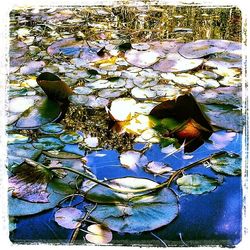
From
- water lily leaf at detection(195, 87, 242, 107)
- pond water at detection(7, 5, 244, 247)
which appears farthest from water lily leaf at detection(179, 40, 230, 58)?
water lily leaf at detection(195, 87, 242, 107)

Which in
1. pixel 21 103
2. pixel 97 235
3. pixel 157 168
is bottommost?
pixel 97 235

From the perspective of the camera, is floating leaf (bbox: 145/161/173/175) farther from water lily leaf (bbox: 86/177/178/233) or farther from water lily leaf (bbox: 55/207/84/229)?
water lily leaf (bbox: 55/207/84/229)

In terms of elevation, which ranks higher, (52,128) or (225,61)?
(225,61)

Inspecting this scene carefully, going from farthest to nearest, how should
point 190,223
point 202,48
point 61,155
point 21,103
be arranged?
point 202,48
point 21,103
point 61,155
point 190,223

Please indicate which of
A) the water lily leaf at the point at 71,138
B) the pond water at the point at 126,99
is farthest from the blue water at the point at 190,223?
the water lily leaf at the point at 71,138

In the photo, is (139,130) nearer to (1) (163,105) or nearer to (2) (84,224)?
(1) (163,105)

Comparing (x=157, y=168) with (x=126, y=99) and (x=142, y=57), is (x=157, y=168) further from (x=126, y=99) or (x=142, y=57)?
(x=142, y=57)

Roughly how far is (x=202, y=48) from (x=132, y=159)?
44cm

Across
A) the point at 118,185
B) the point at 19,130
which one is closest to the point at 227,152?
the point at 118,185

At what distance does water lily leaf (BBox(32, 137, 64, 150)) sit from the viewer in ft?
4.20

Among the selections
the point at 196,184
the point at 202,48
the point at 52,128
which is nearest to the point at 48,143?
the point at 52,128

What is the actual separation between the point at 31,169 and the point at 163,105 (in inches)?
15.0

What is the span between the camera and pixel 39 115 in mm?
1343

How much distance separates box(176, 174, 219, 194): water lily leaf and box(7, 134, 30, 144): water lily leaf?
0.40 m
